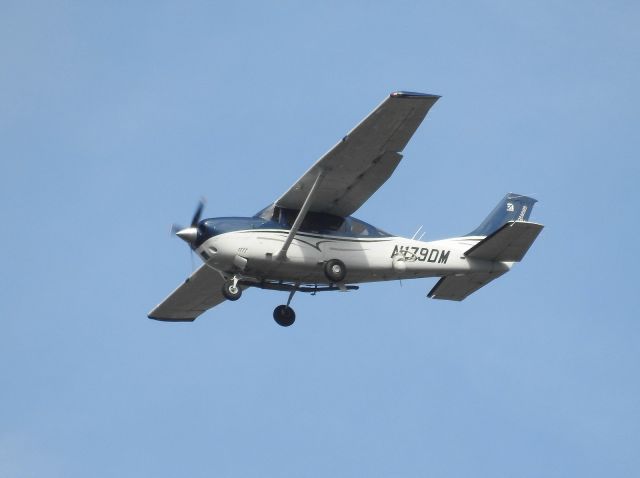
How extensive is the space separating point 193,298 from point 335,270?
5.06 metres

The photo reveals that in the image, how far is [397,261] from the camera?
2614 centimetres

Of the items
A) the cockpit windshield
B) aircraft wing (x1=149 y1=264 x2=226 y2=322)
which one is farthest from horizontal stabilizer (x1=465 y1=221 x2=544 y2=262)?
aircraft wing (x1=149 y1=264 x2=226 y2=322)

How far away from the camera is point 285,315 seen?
85.9 ft

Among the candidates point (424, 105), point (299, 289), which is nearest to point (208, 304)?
point (299, 289)

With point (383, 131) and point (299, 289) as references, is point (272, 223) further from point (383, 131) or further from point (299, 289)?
Answer: point (383, 131)

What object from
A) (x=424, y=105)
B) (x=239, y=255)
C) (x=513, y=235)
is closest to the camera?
(x=424, y=105)

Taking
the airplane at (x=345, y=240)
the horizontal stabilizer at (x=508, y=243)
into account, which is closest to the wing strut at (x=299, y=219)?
the airplane at (x=345, y=240)

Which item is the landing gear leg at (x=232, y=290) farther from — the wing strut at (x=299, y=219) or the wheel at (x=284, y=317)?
the wheel at (x=284, y=317)

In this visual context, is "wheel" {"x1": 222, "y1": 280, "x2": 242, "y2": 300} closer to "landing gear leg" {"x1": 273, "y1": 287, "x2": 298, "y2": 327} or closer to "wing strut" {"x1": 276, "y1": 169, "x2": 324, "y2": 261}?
"wing strut" {"x1": 276, "y1": 169, "x2": 324, "y2": 261}

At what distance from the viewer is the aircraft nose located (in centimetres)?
2494

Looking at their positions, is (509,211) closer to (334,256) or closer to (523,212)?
(523,212)

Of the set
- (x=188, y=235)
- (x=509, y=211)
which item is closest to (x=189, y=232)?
(x=188, y=235)

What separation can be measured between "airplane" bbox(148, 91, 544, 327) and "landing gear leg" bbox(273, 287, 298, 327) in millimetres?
21

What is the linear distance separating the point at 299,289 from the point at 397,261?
83.3 inches
